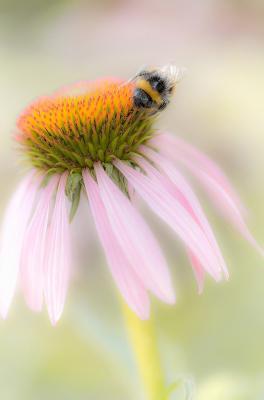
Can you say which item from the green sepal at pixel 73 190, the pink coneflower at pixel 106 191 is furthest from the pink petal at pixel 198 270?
the green sepal at pixel 73 190

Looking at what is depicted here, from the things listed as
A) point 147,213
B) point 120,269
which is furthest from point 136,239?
point 147,213

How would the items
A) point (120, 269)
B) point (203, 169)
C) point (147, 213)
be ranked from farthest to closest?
1. point (147, 213)
2. point (203, 169)
3. point (120, 269)

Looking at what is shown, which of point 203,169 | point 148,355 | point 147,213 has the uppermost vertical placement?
point 147,213

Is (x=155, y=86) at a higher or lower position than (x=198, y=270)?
higher

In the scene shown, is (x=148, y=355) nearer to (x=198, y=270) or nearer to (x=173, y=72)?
(x=198, y=270)

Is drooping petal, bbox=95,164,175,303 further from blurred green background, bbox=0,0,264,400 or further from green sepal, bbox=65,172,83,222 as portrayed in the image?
blurred green background, bbox=0,0,264,400

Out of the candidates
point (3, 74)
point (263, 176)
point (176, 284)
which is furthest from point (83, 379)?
point (3, 74)

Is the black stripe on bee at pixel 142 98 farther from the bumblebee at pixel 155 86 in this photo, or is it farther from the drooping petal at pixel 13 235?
the drooping petal at pixel 13 235
